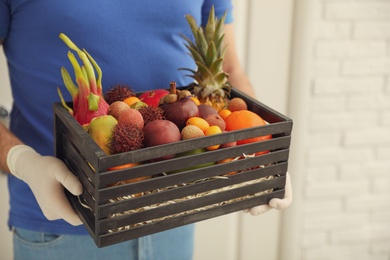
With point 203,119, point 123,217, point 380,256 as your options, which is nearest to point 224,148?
point 203,119

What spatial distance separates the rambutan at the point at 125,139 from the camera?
2.79ft

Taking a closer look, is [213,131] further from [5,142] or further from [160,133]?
[5,142]

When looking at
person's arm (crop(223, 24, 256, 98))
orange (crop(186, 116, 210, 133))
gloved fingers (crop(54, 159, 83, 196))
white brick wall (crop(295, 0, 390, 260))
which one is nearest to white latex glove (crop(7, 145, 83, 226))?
gloved fingers (crop(54, 159, 83, 196))

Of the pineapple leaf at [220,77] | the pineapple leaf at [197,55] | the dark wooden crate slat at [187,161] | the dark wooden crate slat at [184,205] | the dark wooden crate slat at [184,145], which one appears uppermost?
the pineapple leaf at [197,55]

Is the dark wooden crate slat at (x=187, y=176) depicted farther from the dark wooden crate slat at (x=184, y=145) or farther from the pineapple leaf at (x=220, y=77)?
the pineapple leaf at (x=220, y=77)

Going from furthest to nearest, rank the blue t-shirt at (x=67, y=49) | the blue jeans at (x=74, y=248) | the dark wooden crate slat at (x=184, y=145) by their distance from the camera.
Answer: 1. the blue jeans at (x=74, y=248)
2. the blue t-shirt at (x=67, y=49)
3. the dark wooden crate slat at (x=184, y=145)

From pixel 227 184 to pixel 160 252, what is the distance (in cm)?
43

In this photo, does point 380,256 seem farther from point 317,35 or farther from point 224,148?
point 224,148

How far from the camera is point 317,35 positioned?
6.57ft

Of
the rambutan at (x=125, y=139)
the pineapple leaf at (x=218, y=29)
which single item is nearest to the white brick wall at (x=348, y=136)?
the pineapple leaf at (x=218, y=29)

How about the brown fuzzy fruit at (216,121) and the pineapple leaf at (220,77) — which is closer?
the brown fuzzy fruit at (216,121)

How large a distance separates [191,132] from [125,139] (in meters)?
0.11

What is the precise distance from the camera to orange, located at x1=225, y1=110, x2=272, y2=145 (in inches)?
38.0

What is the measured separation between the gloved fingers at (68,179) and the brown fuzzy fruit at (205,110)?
235mm
